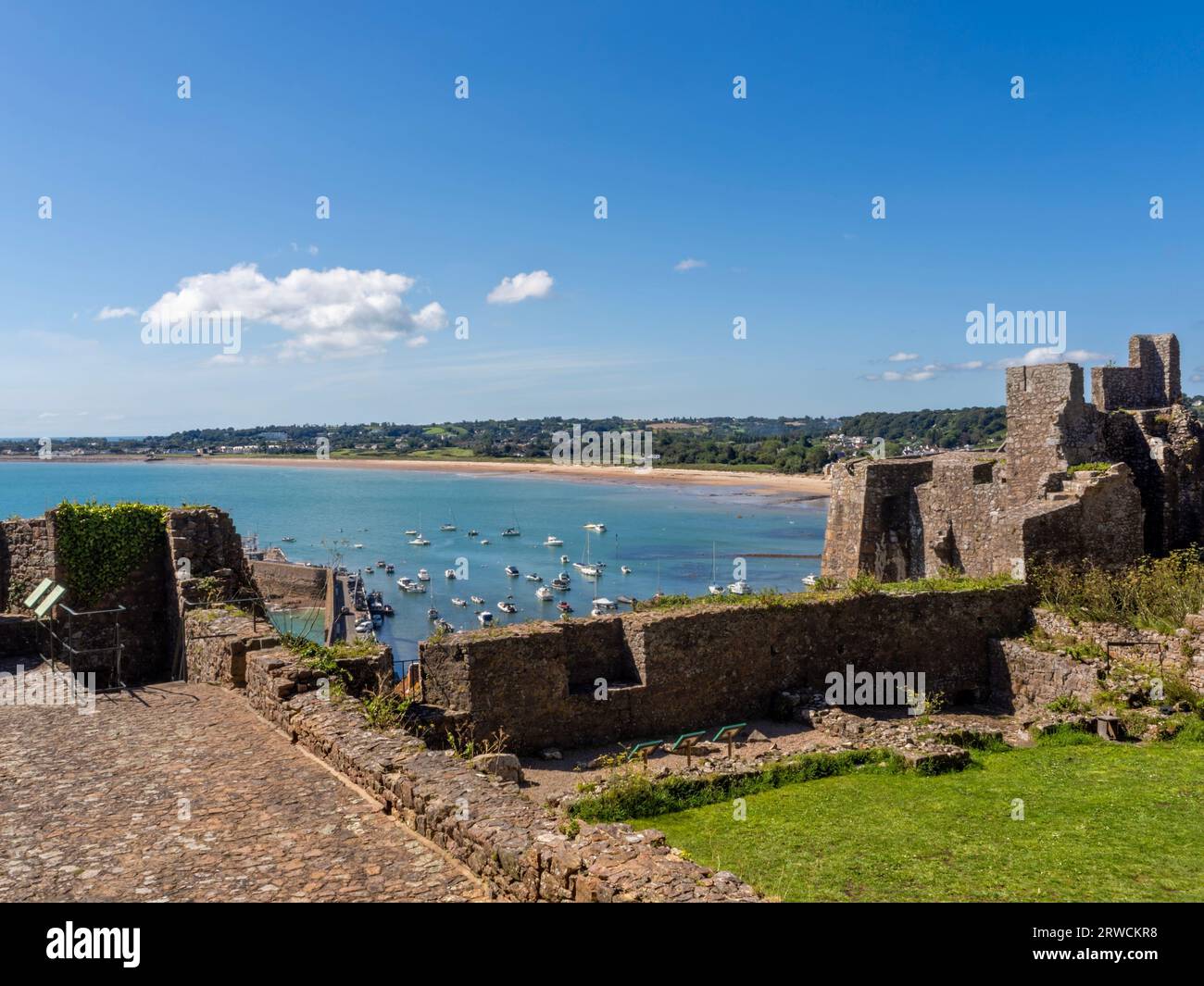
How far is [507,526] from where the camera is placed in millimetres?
107438

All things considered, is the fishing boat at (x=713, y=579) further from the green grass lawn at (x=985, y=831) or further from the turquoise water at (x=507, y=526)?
the green grass lawn at (x=985, y=831)

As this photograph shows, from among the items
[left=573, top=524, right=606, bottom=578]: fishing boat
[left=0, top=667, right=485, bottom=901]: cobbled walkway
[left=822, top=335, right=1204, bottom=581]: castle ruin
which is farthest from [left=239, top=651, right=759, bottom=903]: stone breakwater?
[left=573, top=524, right=606, bottom=578]: fishing boat

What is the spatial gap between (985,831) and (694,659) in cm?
720

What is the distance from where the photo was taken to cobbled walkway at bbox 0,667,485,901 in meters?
6.50

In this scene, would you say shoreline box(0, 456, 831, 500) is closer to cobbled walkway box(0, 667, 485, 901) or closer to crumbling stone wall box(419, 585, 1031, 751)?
crumbling stone wall box(419, 585, 1031, 751)

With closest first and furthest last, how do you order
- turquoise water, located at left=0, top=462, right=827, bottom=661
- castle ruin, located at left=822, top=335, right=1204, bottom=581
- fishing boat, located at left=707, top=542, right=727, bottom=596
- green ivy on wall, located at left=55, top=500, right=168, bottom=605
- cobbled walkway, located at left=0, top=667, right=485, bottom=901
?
1. cobbled walkway, located at left=0, top=667, right=485, bottom=901
2. green ivy on wall, located at left=55, top=500, right=168, bottom=605
3. castle ruin, located at left=822, top=335, right=1204, bottom=581
4. fishing boat, located at left=707, top=542, right=727, bottom=596
5. turquoise water, located at left=0, top=462, right=827, bottom=661

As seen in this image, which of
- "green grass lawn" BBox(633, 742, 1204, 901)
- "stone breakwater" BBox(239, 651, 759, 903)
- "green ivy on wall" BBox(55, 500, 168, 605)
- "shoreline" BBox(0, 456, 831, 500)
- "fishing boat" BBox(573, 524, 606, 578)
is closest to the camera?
"stone breakwater" BBox(239, 651, 759, 903)

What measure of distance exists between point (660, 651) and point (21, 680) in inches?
409

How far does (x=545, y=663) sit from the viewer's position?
53.2 ft

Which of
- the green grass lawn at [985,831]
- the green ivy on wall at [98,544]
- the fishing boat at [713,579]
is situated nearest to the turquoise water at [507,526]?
the fishing boat at [713,579]

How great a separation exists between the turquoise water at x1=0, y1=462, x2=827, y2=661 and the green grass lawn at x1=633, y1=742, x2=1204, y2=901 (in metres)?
36.1

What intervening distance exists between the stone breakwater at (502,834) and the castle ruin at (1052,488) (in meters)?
15.3
